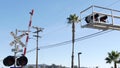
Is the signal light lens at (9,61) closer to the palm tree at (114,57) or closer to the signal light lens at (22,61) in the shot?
the signal light lens at (22,61)

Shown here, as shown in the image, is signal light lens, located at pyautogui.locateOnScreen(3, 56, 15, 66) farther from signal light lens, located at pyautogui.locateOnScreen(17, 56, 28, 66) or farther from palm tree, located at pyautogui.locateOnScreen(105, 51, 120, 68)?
palm tree, located at pyautogui.locateOnScreen(105, 51, 120, 68)

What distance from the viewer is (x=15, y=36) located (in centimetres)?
1140

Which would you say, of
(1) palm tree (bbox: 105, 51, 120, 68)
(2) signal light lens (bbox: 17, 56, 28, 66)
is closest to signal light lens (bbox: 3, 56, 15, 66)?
(2) signal light lens (bbox: 17, 56, 28, 66)

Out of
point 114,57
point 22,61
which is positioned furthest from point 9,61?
point 114,57

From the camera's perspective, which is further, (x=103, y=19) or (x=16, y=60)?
(x=103, y=19)

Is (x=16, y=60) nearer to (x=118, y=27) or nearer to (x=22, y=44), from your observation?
(x=22, y=44)

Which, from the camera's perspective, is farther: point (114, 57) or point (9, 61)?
point (114, 57)

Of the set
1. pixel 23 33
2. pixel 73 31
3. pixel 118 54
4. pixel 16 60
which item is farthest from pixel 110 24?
pixel 118 54

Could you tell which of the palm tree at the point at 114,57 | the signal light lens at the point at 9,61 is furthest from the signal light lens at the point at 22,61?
Answer: the palm tree at the point at 114,57

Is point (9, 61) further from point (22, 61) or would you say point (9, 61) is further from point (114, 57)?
point (114, 57)

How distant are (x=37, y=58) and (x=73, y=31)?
962 cm

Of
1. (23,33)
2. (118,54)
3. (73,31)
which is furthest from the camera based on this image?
(118,54)

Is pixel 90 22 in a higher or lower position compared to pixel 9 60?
higher

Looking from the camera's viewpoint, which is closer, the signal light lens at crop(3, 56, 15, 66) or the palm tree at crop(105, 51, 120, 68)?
the signal light lens at crop(3, 56, 15, 66)
